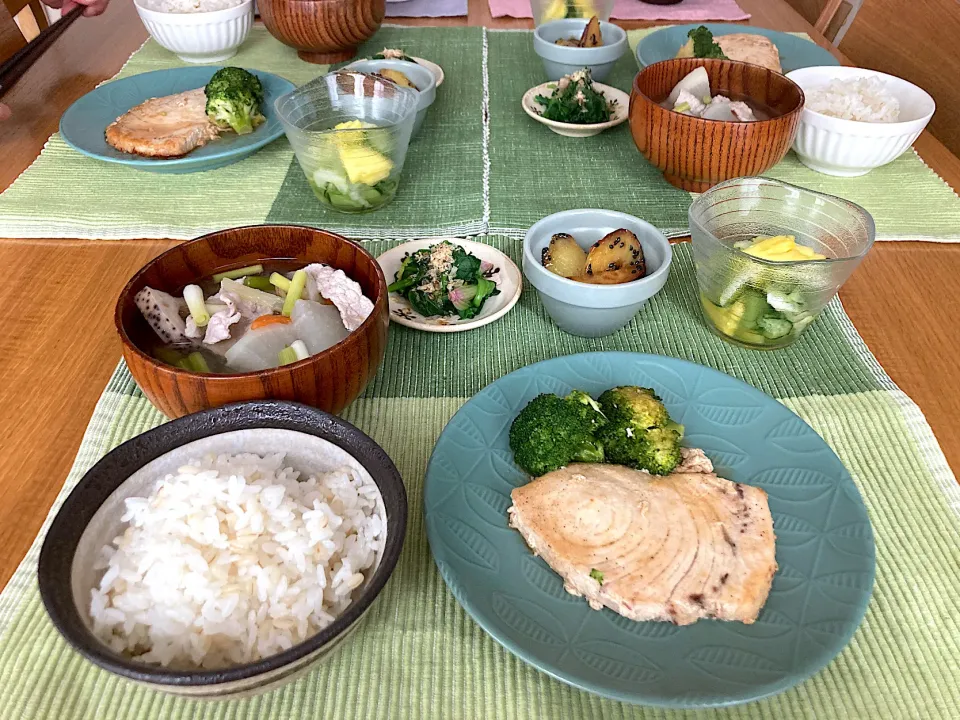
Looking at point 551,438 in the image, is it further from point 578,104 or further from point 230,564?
point 578,104

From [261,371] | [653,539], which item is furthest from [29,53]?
[653,539]

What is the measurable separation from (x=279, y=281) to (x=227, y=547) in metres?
0.54

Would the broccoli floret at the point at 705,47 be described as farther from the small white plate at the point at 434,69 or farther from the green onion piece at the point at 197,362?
the green onion piece at the point at 197,362

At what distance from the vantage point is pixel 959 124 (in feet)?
6.69

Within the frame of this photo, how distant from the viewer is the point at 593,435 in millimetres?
1042

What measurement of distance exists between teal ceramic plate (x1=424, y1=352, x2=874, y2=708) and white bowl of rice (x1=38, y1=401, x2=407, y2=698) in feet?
0.41

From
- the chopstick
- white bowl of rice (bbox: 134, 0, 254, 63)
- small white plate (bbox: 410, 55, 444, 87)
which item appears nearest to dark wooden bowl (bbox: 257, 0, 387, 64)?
white bowl of rice (bbox: 134, 0, 254, 63)

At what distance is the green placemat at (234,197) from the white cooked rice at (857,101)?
0.99 meters

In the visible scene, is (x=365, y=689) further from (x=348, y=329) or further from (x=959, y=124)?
(x=959, y=124)

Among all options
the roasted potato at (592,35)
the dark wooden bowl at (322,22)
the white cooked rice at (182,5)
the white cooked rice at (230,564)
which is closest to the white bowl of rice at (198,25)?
the white cooked rice at (182,5)

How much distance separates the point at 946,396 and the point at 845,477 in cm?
42

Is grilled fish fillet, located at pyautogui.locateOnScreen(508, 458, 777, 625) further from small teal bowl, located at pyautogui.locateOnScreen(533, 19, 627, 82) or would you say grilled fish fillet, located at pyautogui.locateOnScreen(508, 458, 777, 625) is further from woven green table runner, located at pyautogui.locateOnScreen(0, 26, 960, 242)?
small teal bowl, located at pyautogui.locateOnScreen(533, 19, 627, 82)

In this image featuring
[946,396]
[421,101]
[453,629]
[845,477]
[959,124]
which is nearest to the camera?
[453,629]

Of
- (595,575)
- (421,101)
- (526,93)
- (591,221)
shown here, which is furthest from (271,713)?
(526,93)
